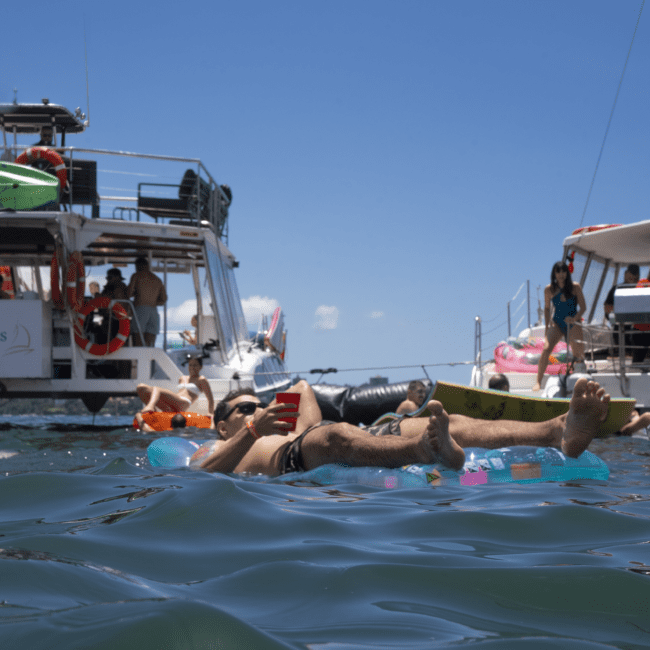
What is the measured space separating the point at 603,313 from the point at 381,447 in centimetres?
780

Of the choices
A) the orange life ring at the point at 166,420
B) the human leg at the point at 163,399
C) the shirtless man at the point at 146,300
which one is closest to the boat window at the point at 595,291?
the orange life ring at the point at 166,420

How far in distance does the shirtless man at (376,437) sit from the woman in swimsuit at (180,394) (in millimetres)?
4760

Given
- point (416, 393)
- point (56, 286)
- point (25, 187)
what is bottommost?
point (416, 393)

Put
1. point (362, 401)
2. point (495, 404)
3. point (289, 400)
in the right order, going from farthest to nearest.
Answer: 1. point (362, 401)
2. point (495, 404)
3. point (289, 400)

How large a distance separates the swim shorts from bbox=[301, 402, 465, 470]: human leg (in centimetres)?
717

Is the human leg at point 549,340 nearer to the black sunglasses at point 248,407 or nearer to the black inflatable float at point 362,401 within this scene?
the black inflatable float at point 362,401

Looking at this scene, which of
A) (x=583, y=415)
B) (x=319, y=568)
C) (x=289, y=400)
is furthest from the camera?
(x=289, y=400)

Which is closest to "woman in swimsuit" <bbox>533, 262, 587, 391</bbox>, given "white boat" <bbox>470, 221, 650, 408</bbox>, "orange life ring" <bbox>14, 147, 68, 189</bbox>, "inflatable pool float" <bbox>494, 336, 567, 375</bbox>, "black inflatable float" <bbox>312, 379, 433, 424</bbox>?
"white boat" <bbox>470, 221, 650, 408</bbox>

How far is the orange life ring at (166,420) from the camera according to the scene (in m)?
8.70

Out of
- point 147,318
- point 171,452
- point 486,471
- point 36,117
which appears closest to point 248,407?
point 171,452

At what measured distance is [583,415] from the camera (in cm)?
343

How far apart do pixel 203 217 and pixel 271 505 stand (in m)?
9.40

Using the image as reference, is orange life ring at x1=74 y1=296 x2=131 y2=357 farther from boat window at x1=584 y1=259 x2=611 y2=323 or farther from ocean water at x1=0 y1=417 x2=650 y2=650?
ocean water at x1=0 y1=417 x2=650 y2=650

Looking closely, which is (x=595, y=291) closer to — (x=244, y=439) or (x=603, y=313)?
(x=603, y=313)
